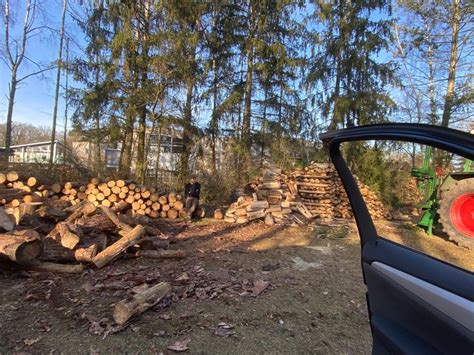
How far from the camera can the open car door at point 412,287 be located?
119 cm

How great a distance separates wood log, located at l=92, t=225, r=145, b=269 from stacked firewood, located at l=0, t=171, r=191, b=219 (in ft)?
13.2

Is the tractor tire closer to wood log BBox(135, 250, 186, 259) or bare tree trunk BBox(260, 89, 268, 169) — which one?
wood log BBox(135, 250, 186, 259)

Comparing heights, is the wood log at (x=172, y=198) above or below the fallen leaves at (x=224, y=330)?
above

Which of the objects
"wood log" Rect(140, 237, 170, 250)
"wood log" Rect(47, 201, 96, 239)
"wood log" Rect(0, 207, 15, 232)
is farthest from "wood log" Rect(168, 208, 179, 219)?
"wood log" Rect(0, 207, 15, 232)

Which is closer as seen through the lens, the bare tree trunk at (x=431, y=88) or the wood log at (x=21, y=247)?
the wood log at (x=21, y=247)

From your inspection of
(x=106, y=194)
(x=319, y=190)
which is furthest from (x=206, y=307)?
(x=319, y=190)

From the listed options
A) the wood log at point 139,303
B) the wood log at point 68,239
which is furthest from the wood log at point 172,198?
the wood log at point 139,303

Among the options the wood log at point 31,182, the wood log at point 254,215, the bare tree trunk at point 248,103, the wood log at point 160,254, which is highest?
the bare tree trunk at point 248,103

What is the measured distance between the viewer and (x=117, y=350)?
3.11 m

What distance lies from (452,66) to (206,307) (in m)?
17.8

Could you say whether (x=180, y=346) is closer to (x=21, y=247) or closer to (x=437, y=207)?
(x=21, y=247)

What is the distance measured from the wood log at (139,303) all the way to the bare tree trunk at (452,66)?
15.8 meters

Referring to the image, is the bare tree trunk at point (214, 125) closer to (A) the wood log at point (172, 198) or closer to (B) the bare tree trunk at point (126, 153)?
(B) the bare tree trunk at point (126, 153)

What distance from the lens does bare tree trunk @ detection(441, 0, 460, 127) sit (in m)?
15.8
